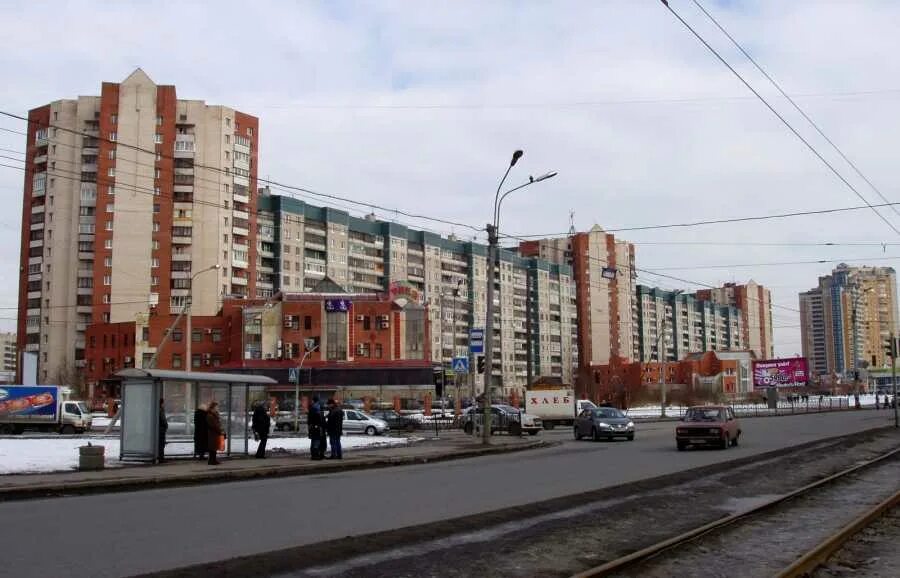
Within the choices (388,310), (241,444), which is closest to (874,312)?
(388,310)

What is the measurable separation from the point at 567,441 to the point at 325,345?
6331 centimetres

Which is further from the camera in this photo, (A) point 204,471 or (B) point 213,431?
(B) point 213,431

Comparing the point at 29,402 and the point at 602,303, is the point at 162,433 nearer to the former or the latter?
the point at 29,402

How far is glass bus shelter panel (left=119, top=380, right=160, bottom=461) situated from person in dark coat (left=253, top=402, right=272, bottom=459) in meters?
3.31

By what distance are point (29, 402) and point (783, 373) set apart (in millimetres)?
65731

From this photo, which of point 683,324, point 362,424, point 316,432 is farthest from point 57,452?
point 683,324

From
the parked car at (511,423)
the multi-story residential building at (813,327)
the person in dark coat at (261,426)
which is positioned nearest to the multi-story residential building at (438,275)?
the multi-story residential building at (813,327)

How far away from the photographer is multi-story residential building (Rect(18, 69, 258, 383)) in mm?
101750

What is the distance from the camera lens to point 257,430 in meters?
25.1

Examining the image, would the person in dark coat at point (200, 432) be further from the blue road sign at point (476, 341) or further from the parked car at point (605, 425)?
the parked car at point (605, 425)

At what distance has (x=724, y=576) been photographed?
8.72 meters

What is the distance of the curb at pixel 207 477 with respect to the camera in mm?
16453

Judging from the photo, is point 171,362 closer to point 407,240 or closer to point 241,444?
point 407,240

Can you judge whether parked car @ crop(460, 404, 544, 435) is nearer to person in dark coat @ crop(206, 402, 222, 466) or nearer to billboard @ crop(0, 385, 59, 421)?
person in dark coat @ crop(206, 402, 222, 466)
